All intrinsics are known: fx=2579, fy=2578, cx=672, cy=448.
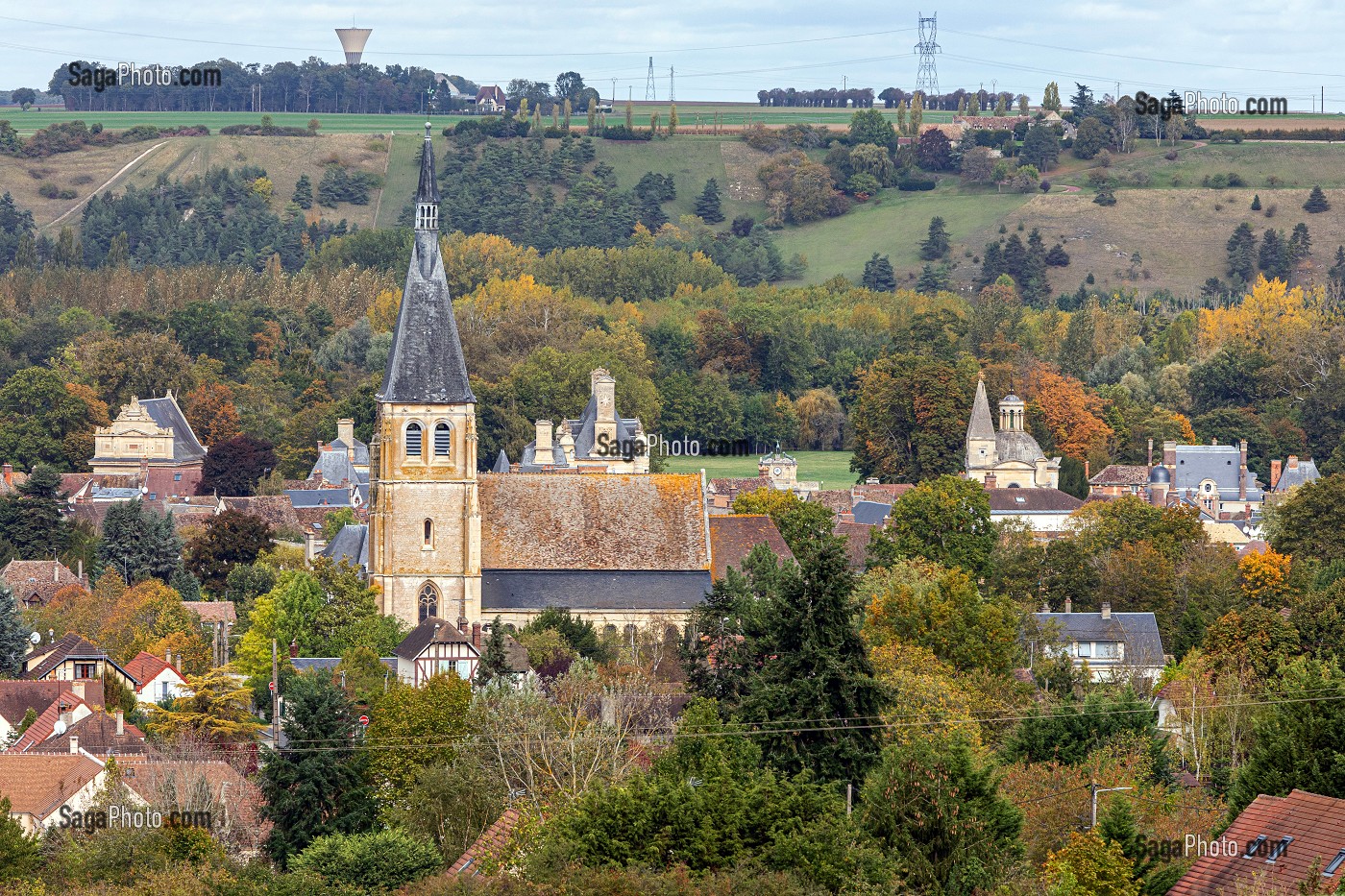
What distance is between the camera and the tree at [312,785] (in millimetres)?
49438

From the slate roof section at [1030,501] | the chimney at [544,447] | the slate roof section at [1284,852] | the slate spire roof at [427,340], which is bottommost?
the slate roof section at [1030,501]

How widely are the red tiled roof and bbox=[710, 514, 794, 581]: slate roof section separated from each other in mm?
29910

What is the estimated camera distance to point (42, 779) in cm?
5153

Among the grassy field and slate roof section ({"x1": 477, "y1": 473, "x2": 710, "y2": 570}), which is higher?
slate roof section ({"x1": 477, "y1": 473, "x2": 710, "y2": 570})

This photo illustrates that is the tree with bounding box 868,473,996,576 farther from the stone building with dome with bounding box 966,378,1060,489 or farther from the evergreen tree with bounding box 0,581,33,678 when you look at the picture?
the stone building with dome with bounding box 966,378,1060,489

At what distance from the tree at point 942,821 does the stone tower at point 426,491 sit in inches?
1223

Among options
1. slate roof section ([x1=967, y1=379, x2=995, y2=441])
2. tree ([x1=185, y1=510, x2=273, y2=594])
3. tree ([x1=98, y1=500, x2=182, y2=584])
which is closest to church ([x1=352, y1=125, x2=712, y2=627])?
tree ([x1=185, y1=510, x2=273, y2=594])

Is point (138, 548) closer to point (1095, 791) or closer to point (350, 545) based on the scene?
point (350, 545)

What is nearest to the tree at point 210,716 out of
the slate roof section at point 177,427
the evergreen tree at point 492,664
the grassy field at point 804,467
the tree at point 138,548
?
the evergreen tree at point 492,664

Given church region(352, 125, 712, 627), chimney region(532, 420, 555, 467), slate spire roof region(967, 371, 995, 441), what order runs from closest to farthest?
1. church region(352, 125, 712, 627)
2. chimney region(532, 420, 555, 467)
3. slate spire roof region(967, 371, 995, 441)

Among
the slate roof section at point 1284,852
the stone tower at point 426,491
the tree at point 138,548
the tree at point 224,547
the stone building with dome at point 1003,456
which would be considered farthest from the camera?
the stone building with dome at point 1003,456

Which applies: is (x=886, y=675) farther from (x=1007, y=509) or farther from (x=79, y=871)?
(x=1007, y=509)

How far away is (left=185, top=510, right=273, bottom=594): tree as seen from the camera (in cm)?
8694

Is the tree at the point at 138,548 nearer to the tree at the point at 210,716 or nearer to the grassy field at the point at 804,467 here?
the tree at the point at 210,716
